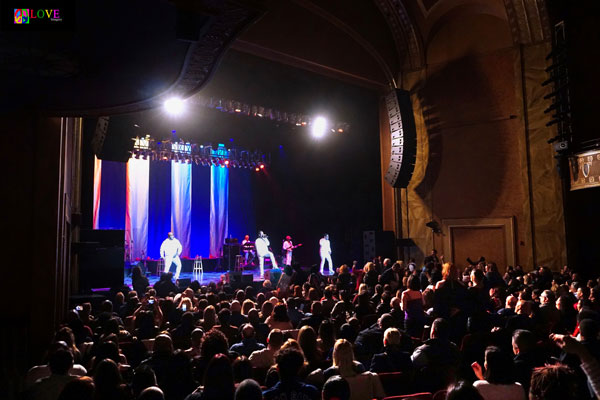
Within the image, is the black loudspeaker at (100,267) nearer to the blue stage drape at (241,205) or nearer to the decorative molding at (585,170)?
the decorative molding at (585,170)

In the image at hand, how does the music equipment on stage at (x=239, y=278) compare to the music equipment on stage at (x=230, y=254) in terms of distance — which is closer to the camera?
the music equipment on stage at (x=239, y=278)

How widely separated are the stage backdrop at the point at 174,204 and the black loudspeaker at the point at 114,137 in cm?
861

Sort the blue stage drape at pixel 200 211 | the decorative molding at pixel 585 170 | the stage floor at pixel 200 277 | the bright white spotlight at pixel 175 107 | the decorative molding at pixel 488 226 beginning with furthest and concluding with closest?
the blue stage drape at pixel 200 211
the stage floor at pixel 200 277
the bright white spotlight at pixel 175 107
the decorative molding at pixel 488 226
the decorative molding at pixel 585 170

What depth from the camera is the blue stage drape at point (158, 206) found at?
21391 millimetres

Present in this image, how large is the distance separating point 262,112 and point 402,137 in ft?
16.4

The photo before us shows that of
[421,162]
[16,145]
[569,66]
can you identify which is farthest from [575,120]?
[16,145]

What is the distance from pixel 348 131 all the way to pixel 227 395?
16.9m

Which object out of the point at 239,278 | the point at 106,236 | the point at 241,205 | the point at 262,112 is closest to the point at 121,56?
the point at 106,236

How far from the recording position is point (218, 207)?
23.3 meters

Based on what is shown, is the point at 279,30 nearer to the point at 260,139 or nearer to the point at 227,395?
the point at 260,139

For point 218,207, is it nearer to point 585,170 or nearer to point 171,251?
point 171,251

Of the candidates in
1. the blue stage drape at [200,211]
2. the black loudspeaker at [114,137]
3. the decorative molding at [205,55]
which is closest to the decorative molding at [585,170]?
the decorative molding at [205,55]

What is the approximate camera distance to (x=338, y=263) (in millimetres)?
20391

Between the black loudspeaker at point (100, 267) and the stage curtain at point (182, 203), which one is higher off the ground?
the stage curtain at point (182, 203)
